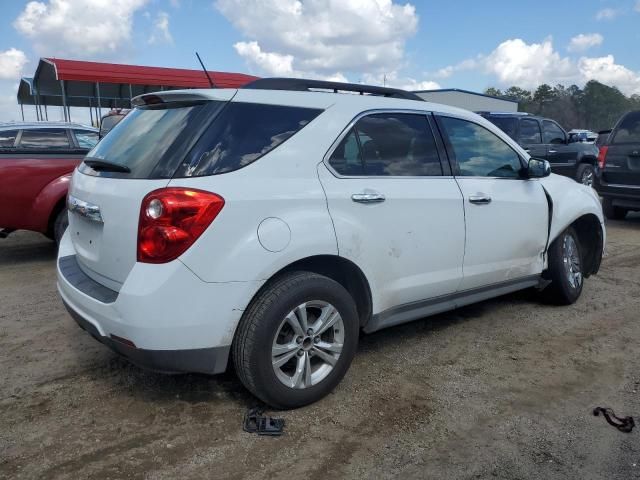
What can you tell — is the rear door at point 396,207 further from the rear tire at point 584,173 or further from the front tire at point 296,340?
the rear tire at point 584,173

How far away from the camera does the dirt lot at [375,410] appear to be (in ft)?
8.61

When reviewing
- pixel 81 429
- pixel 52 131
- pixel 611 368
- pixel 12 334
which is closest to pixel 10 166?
pixel 52 131

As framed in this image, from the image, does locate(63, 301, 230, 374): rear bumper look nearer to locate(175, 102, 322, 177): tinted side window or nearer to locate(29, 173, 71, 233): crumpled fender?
locate(175, 102, 322, 177): tinted side window

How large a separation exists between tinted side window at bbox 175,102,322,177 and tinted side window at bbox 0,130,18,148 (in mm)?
4670

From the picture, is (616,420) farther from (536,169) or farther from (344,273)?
(536,169)

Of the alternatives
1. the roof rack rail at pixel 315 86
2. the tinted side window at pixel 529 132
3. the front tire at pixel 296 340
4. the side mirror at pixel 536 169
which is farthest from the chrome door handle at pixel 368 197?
the tinted side window at pixel 529 132

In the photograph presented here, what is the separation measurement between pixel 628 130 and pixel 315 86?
7.84 m

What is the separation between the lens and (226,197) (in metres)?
2.71

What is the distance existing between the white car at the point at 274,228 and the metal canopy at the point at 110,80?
17076 mm

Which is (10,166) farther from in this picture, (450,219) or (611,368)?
(611,368)

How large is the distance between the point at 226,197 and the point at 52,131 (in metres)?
5.31

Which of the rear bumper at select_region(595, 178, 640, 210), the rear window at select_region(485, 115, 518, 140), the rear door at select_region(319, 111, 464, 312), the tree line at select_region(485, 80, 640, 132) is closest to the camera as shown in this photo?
the rear door at select_region(319, 111, 464, 312)

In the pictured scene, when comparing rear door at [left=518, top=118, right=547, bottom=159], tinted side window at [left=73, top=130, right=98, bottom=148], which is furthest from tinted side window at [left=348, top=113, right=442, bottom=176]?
rear door at [left=518, top=118, right=547, bottom=159]

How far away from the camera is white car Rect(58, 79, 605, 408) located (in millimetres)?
2662
